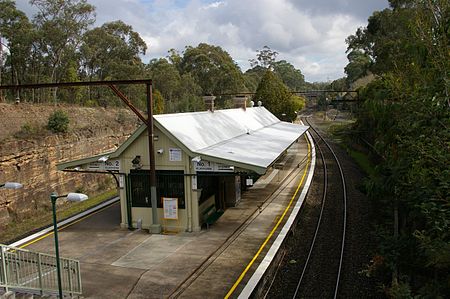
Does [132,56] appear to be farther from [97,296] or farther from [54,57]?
[97,296]

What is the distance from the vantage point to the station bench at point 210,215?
56.2 feet

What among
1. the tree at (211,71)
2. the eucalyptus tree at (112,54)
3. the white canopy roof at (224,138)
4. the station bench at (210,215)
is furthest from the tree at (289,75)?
the station bench at (210,215)

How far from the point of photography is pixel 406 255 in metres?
12.4

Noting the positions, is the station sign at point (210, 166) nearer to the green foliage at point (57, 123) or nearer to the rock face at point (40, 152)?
the rock face at point (40, 152)

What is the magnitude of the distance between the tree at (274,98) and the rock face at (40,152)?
24.1 metres

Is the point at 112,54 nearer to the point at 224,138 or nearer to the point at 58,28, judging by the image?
the point at 58,28

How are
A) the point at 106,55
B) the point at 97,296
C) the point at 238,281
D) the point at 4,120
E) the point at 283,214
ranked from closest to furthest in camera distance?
1. the point at 97,296
2. the point at 238,281
3. the point at 283,214
4. the point at 4,120
5. the point at 106,55

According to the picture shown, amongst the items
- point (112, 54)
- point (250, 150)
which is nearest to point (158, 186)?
point (250, 150)

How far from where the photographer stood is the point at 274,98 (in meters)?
53.4

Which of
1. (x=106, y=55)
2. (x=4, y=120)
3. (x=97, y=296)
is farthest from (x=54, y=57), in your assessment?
(x=97, y=296)

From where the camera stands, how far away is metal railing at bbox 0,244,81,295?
34.4 feet

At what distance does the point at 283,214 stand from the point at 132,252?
7.00 meters

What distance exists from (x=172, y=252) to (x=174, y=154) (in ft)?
12.8

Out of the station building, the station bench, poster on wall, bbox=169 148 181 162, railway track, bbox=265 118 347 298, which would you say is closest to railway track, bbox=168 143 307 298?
the station bench
